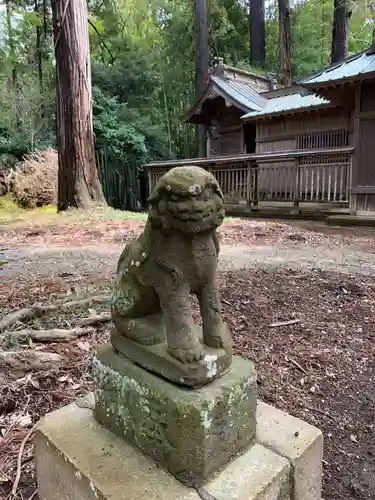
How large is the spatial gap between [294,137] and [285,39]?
670 centimetres

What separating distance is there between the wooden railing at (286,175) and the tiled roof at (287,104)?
2.52 meters

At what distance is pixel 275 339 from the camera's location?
2611mm

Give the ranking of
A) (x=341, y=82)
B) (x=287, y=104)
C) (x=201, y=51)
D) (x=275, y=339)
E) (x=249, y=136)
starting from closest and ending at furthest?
(x=275, y=339)
(x=341, y=82)
(x=287, y=104)
(x=249, y=136)
(x=201, y=51)

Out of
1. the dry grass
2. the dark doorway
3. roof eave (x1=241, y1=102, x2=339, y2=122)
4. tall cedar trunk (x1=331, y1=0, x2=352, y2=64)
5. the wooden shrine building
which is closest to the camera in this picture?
the wooden shrine building

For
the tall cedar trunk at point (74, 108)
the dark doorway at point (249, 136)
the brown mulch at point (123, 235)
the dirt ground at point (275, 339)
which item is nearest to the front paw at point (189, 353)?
the dirt ground at point (275, 339)

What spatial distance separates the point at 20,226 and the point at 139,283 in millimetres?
6537

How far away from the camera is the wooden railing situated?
30.7 feet

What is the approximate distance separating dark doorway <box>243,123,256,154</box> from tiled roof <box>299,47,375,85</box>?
532 cm

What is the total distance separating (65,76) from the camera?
7891mm

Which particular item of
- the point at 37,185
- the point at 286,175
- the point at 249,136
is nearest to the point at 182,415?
the point at 286,175

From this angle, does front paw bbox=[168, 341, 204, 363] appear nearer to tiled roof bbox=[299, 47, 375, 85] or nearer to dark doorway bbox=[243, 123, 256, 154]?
tiled roof bbox=[299, 47, 375, 85]

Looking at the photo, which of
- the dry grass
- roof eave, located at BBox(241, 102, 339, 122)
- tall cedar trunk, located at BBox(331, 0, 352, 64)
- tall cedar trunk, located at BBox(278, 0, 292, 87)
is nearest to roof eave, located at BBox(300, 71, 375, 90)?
roof eave, located at BBox(241, 102, 339, 122)

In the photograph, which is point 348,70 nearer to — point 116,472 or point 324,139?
point 324,139

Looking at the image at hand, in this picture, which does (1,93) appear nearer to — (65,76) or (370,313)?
(65,76)
